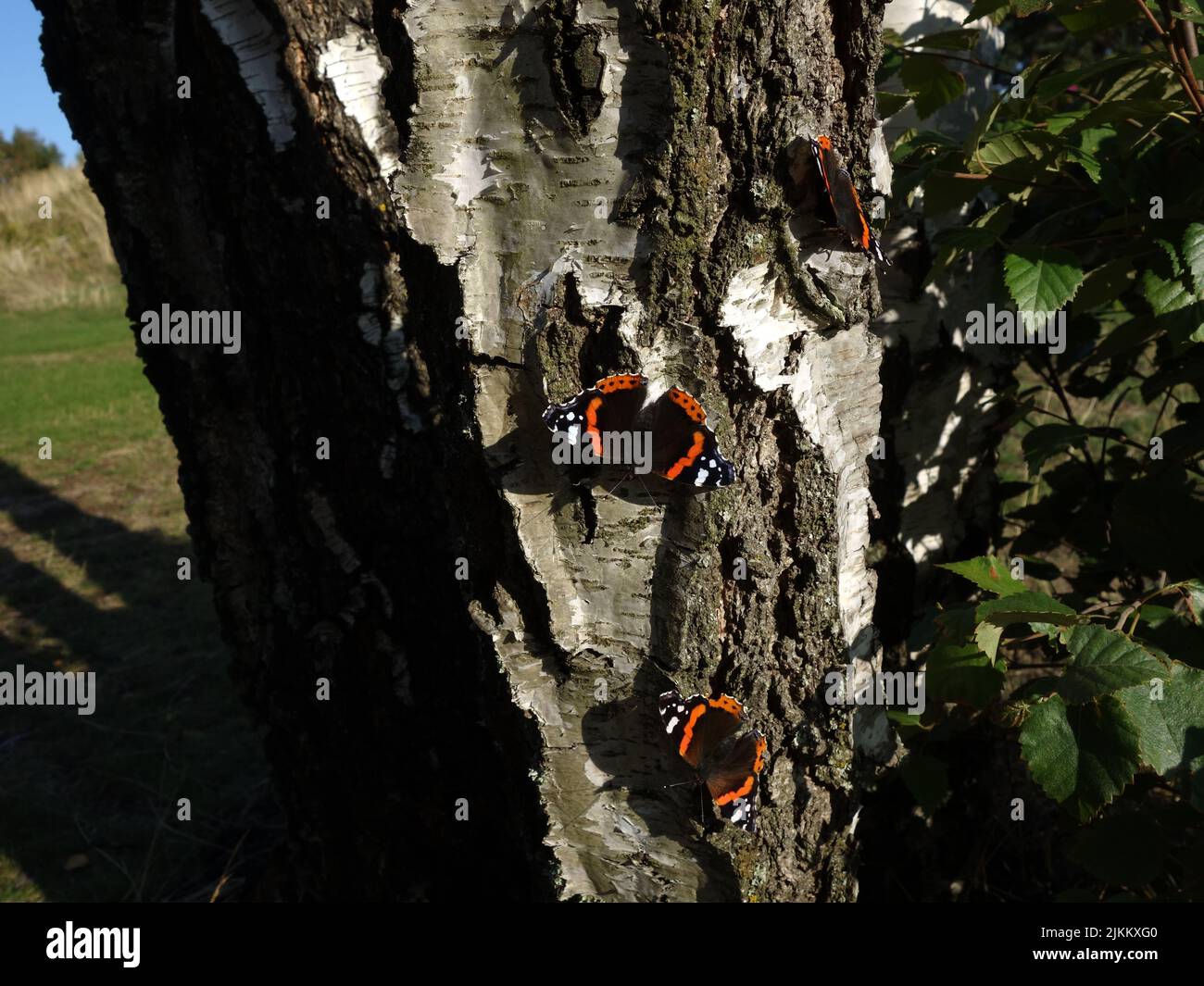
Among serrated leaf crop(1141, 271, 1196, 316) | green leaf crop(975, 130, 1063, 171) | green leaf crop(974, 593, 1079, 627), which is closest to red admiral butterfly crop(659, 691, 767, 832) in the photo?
green leaf crop(974, 593, 1079, 627)

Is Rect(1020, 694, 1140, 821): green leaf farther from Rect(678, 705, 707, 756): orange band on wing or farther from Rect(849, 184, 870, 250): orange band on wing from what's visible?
Rect(849, 184, 870, 250): orange band on wing

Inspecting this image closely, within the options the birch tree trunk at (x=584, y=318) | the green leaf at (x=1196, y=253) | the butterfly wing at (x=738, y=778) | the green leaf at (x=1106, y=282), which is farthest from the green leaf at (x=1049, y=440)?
the butterfly wing at (x=738, y=778)

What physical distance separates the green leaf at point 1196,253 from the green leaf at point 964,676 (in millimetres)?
668

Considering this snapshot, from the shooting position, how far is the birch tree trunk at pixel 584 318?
3.99ft

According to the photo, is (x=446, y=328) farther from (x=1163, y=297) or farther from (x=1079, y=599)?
(x=1079, y=599)

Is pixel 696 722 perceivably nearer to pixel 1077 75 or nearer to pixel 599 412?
pixel 599 412

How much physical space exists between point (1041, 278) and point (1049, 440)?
32 centimetres

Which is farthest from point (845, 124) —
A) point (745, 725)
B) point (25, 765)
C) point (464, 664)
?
point (25, 765)

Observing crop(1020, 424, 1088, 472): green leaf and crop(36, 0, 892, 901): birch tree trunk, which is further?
crop(1020, 424, 1088, 472): green leaf

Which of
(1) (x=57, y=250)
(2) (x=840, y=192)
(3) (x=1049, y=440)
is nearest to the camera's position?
(2) (x=840, y=192)

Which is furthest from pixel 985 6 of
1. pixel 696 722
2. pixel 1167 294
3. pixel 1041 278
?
pixel 696 722

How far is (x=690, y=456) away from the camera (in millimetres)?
1246

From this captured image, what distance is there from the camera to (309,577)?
2.20 m

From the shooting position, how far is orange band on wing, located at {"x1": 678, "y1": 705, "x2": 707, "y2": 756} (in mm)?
1334
